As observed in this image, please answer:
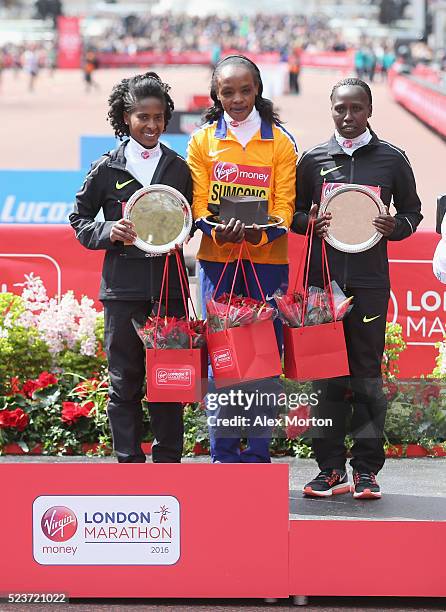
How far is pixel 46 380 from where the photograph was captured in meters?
6.59

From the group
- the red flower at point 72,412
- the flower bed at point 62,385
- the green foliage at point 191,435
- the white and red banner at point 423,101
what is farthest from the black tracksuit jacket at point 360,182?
the white and red banner at point 423,101

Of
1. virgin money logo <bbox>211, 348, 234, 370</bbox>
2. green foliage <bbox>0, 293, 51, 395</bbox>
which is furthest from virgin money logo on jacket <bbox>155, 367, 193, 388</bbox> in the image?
green foliage <bbox>0, 293, 51, 395</bbox>

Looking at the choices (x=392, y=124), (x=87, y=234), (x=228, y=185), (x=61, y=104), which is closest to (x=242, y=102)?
(x=228, y=185)

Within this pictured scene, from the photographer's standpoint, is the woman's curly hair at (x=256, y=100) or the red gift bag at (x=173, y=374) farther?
the woman's curly hair at (x=256, y=100)

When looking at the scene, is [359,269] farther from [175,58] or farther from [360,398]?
[175,58]

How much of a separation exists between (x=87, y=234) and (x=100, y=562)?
4.44 ft

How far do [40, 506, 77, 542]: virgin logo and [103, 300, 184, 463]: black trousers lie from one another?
0.64 meters

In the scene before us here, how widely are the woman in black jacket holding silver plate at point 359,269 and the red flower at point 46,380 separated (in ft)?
5.84

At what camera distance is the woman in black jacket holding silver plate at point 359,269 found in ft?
17.2

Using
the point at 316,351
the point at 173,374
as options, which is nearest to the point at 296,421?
the point at 316,351

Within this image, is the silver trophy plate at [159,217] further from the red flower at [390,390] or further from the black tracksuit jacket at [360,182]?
the red flower at [390,390]

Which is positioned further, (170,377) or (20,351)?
(20,351)

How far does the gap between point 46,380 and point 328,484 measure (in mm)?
1899

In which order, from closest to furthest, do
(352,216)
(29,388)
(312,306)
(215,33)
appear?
(312,306) → (352,216) → (29,388) → (215,33)
